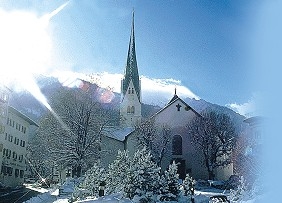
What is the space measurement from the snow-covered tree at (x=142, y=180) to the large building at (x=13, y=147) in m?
28.9

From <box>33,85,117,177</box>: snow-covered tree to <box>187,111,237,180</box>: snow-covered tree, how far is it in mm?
11571

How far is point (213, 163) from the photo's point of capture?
143 ft

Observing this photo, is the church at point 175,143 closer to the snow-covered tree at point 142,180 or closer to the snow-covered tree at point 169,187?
the snow-covered tree at point 169,187

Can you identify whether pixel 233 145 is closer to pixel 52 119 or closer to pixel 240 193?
pixel 52 119

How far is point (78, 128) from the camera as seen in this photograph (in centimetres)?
3762

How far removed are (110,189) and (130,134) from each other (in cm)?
2878

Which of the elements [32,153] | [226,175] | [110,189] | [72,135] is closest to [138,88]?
[32,153]

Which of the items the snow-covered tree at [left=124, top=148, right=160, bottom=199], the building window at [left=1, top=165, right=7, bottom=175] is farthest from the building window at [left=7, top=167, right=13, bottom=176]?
the snow-covered tree at [left=124, top=148, right=160, bottom=199]

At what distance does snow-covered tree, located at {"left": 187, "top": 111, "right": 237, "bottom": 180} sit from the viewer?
4381cm

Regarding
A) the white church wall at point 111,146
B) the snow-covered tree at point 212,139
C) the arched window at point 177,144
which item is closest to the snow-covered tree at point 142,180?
the snow-covered tree at point 212,139

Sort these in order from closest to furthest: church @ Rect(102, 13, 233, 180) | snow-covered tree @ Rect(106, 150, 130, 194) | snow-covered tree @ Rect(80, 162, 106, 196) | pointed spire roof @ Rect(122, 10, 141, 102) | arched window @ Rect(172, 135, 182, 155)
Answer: snow-covered tree @ Rect(106, 150, 130, 194) → snow-covered tree @ Rect(80, 162, 106, 196) → church @ Rect(102, 13, 233, 180) → arched window @ Rect(172, 135, 182, 155) → pointed spire roof @ Rect(122, 10, 141, 102)

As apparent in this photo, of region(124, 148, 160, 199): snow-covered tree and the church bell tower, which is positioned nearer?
region(124, 148, 160, 199): snow-covered tree

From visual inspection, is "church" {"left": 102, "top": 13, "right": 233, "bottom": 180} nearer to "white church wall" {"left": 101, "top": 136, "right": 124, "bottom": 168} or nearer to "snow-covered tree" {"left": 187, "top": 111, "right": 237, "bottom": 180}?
"white church wall" {"left": 101, "top": 136, "right": 124, "bottom": 168}

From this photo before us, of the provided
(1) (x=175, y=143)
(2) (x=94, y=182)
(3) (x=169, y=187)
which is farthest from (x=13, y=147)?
(3) (x=169, y=187)
